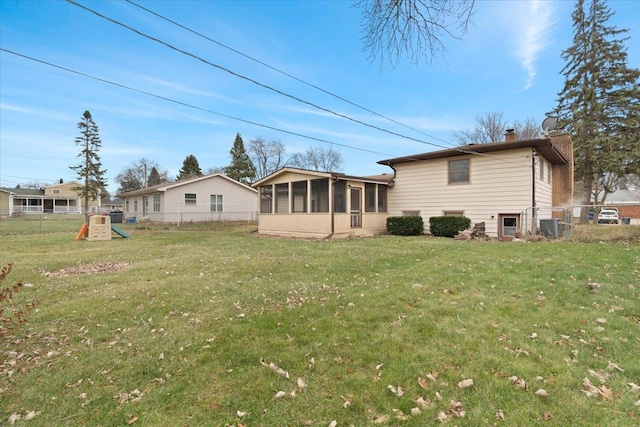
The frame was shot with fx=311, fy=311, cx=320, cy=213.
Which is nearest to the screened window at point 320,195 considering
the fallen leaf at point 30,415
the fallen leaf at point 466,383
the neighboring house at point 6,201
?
the fallen leaf at point 466,383

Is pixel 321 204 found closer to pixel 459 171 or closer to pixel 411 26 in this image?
pixel 459 171

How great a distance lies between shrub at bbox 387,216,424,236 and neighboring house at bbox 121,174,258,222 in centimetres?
1704

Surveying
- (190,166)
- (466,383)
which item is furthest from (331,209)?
Result: (190,166)

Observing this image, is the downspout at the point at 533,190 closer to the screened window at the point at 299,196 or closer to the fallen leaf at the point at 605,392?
the screened window at the point at 299,196

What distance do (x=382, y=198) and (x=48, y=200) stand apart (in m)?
58.1

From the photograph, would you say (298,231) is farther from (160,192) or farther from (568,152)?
(160,192)

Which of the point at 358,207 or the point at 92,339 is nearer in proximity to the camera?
the point at 92,339

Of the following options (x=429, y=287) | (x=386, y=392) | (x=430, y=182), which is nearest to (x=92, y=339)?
(x=386, y=392)

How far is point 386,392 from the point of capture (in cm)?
257

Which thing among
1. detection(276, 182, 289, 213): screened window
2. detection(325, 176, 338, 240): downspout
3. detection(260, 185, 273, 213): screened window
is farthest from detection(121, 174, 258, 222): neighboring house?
detection(325, 176, 338, 240): downspout

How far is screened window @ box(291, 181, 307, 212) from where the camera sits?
15.1 m

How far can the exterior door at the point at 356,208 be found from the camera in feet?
48.0

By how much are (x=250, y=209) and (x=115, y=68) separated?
75.6 ft

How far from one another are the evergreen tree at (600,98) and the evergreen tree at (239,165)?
38.5 m
